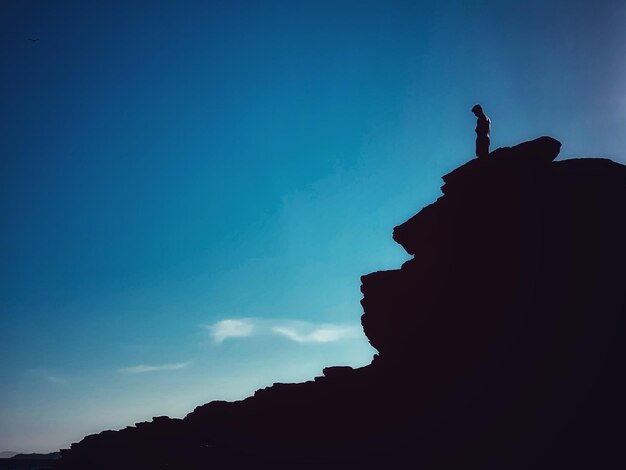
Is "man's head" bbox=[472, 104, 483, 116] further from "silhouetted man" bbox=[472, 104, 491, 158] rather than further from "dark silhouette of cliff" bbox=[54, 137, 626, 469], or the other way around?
"dark silhouette of cliff" bbox=[54, 137, 626, 469]

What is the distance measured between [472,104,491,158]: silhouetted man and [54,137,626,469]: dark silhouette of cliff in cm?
168

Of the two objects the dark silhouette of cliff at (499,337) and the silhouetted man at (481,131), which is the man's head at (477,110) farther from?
the dark silhouette of cliff at (499,337)

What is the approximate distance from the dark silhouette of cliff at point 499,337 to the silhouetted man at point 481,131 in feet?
5.50

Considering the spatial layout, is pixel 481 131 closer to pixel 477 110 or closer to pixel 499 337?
pixel 477 110

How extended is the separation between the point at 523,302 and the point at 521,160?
243 inches

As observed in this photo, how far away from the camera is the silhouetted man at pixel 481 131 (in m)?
19.0

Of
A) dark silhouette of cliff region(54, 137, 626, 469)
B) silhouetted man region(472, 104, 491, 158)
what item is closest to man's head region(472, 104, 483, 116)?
silhouetted man region(472, 104, 491, 158)

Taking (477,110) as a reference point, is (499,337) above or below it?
below

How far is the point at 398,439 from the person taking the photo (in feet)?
56.4

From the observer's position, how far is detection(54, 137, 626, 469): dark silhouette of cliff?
45.7 ft

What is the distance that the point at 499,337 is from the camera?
1538 centimetres

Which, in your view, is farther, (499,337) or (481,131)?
(481,131)

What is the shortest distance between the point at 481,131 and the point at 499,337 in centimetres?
1027

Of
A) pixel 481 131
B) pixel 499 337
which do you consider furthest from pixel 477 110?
pixel 499 337
